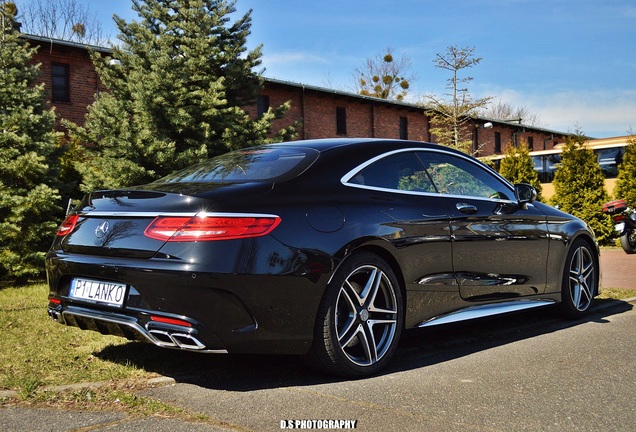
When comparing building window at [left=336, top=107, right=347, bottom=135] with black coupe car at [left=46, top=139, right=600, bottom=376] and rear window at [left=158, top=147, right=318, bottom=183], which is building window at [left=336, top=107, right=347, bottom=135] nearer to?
black coupe car at [left=46, top=139, right=600, bottom=376]

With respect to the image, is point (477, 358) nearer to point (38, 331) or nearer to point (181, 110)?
point (38, 331)

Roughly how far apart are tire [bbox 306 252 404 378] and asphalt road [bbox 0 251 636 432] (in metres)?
0.13

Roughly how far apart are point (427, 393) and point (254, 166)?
6.04ft

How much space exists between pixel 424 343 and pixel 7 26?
31.1 feet

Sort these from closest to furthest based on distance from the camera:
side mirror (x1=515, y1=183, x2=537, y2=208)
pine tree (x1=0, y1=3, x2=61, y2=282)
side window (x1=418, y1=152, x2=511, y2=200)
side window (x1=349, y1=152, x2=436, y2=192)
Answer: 1. side window (x1=349, y1=152, x2=436, y2=192)
2. side window (x1=418, y1=152, x2=511, y2=200)
3. side mirror (x1=515, y1=183, x2=537, y2=208)
4. pine tree (x1=0, y1=3, x2=61, y2=282)

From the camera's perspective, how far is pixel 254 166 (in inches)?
179

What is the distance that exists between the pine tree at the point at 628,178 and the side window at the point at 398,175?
49.7 feet

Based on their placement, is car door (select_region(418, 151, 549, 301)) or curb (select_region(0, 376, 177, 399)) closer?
curb (select_region(0, 376, 177, 399))

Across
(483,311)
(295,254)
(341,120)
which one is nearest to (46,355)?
(295,254)

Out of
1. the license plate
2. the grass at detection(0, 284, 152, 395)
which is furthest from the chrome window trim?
the grass at detection(0, 284, 152, 395)

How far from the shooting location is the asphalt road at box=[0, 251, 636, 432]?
327 cm

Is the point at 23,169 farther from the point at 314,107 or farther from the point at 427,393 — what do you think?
the point at 314,107

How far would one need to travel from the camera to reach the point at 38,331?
18.3ft

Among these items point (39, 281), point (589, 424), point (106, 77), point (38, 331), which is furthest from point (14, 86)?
point (589, 424)
